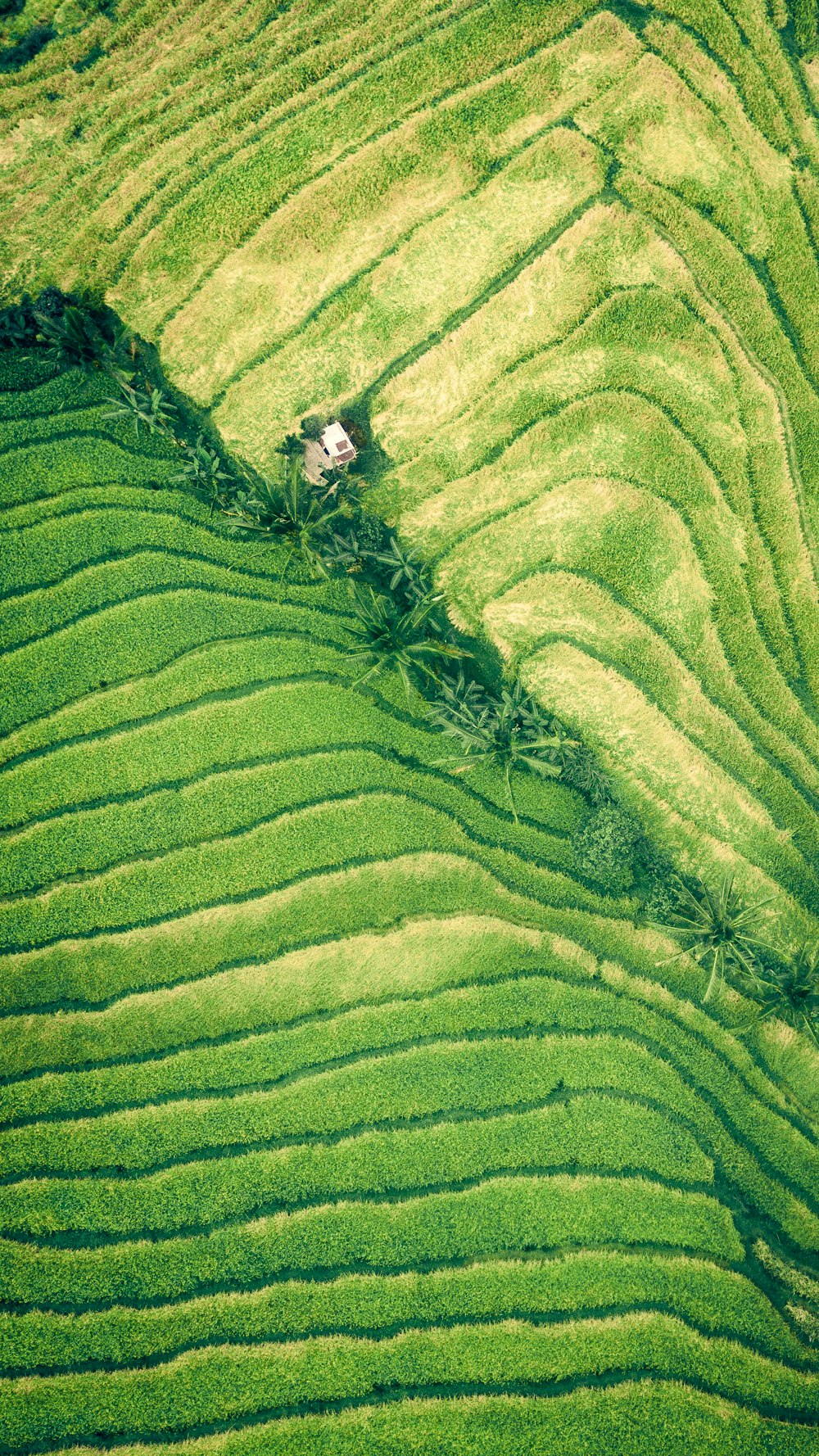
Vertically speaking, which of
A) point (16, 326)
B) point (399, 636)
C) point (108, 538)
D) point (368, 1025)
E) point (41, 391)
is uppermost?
point (16, 326)

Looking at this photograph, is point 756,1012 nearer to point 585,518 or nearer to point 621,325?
point 585,518

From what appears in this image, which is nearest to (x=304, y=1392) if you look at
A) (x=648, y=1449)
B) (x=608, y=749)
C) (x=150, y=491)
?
(x=648, y=1449)

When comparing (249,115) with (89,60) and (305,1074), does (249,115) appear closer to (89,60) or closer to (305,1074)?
(89,60)

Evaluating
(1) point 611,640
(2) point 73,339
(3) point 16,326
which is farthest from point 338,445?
(3) point 16,326

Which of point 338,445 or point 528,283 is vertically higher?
point 528,283

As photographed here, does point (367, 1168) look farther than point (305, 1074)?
No

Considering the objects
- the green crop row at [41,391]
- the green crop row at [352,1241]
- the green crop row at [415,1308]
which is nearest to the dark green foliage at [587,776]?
the green crop row at [352,1241]

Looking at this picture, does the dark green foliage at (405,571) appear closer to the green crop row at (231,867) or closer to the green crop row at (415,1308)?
the green crop row at (231,867)
